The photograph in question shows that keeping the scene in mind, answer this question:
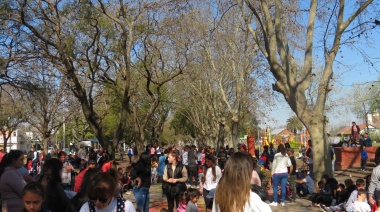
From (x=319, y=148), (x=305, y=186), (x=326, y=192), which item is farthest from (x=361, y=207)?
(x=305, y=186)

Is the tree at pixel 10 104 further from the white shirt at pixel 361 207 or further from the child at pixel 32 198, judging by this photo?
the child at pixel 32 198

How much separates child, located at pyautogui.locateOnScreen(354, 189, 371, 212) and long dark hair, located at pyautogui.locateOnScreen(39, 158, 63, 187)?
5.54m

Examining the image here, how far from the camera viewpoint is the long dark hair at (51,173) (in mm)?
5543

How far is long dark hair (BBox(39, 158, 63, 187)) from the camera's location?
5.54 meters

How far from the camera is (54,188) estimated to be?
5.50 meters

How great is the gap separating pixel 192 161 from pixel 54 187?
44.4 ft

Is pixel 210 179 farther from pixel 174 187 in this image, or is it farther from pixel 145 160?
pixel 145 160

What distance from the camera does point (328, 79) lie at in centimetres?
1306

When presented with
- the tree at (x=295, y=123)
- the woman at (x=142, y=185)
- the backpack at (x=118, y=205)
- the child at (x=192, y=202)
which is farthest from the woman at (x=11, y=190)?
the tree at (x=295, y=123)

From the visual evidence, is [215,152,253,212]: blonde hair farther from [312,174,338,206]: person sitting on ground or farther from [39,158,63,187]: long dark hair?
[312,174,338,206]: person sitting on ground

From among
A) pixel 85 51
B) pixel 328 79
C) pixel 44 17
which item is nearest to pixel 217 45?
pixel 85 51

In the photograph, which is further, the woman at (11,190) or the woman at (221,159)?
the woman at (221,159)

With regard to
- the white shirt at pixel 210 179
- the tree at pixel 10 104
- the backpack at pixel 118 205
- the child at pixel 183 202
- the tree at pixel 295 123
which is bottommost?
the child at pixel 183 202

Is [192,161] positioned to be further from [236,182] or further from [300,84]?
[236,182]
